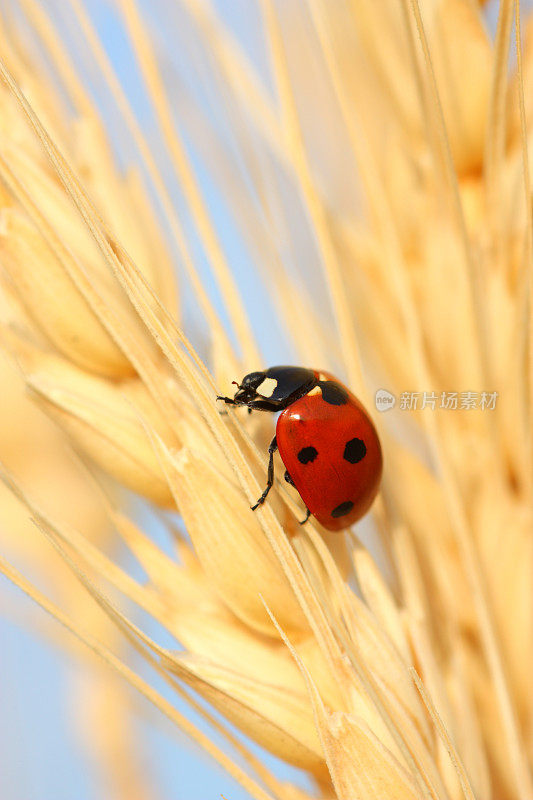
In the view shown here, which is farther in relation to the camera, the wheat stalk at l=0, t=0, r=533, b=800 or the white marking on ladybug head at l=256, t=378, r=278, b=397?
the white marking on ladybug head at l=256, t=378, r=278, b=397

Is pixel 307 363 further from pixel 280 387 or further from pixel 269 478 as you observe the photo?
pixel 269 478

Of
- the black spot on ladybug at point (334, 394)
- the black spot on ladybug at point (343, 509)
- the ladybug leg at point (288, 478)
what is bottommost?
the black spot on ladybug at point (343, 509)

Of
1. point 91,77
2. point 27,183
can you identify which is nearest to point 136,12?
point 91,77

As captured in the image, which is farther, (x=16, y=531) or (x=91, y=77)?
(x=16, y=531)

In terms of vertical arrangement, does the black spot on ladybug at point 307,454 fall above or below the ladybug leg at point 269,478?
below

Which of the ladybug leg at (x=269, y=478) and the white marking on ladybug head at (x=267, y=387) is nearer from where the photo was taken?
the ladybug leg at (x=269, y=478)

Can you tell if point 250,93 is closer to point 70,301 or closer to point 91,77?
point 91,77
